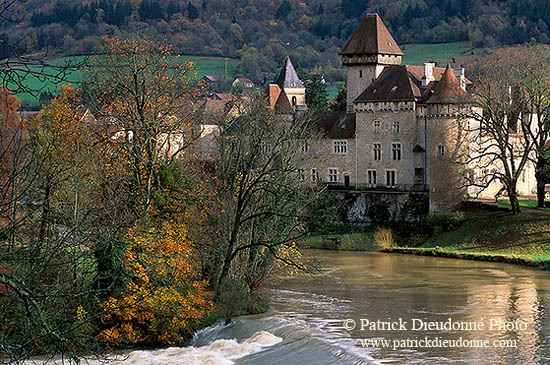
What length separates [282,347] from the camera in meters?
18.1

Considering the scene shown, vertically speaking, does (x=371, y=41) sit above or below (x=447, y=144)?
above

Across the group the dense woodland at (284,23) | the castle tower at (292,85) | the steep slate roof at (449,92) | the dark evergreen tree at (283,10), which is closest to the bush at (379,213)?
the steep slate roof at (449,92)

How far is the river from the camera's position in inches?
670

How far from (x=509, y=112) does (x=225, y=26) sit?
9273cm

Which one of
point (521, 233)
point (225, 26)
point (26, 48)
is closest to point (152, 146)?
point (26, 48)

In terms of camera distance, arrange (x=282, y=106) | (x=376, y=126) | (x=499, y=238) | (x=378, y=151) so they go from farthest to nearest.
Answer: (x=282, y=106), (x=378, y=151), (x=376, y=126), (x=499, y=238)

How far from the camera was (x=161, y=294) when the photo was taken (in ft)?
57.3

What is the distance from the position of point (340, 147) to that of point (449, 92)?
8.49m

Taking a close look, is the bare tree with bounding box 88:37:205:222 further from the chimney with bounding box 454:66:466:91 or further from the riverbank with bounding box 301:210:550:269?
the chimney with bounding box 454:66:466:91

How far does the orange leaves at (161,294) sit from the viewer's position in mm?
17562

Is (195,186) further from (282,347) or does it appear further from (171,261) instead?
(282,347)

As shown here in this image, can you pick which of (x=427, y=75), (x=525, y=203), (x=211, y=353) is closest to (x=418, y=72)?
(x=427, y=75)

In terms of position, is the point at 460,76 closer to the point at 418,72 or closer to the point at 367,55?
the point at 418,72

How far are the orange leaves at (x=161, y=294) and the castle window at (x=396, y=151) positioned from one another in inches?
1025
